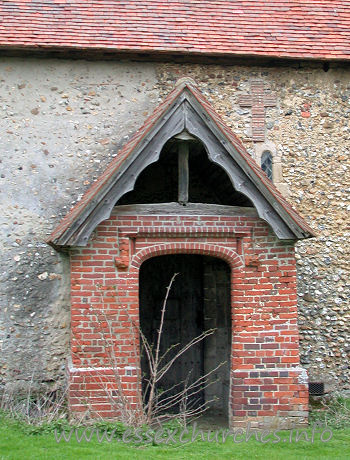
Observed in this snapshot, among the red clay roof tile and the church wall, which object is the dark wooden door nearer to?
the church wall

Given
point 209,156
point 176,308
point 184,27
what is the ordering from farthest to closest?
point 184,27 < point 176,308 < point 209,156

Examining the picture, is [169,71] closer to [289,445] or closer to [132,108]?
[132,108]

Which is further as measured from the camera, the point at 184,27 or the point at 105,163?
the point at 184,27

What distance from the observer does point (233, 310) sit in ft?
24.1

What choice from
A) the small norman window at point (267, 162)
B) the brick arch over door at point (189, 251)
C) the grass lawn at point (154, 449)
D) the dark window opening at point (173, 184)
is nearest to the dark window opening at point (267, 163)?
the small norman window at point (267, 162)

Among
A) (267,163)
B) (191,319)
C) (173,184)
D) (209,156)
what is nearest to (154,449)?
(191,319)

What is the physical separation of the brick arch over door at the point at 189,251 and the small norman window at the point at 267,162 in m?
2.31

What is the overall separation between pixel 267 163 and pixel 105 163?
2.60 metres

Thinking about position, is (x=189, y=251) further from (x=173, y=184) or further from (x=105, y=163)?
(x=105, y=163)

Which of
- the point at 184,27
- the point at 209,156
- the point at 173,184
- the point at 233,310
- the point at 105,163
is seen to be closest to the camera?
the point at 209,156

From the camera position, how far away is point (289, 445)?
6.55 m

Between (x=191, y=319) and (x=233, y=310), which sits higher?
(x=233, y=310)

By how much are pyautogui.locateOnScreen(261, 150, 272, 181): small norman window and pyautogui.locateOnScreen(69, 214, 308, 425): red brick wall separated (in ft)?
6.59

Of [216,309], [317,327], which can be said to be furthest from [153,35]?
[317,327]
